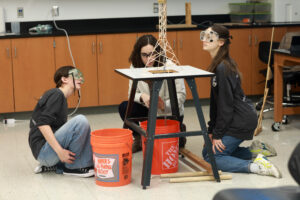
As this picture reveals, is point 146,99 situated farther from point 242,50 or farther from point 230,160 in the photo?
point 242,50

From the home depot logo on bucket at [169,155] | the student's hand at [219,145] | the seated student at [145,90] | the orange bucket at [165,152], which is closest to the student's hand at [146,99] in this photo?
the seated student at [145,90]

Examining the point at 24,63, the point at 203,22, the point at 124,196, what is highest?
the point at 203,22

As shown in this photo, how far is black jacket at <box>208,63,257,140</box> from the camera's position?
3387 mm

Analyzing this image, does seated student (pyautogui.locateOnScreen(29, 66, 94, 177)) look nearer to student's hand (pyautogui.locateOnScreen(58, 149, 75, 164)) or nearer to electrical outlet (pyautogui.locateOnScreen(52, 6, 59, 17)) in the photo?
student's hand (pyautogui.locateOnScreen(58, 149, 75, 164))

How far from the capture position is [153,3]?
6031 millimetres

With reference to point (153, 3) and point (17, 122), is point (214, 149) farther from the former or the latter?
point (153, 3)

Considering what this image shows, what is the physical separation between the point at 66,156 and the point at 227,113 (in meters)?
1.09

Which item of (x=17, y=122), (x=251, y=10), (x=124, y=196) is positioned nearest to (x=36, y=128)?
(x=124, y=196)

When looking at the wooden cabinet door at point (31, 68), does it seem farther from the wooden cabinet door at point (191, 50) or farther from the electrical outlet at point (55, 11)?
the wooden cabinet door at point (191, 50)

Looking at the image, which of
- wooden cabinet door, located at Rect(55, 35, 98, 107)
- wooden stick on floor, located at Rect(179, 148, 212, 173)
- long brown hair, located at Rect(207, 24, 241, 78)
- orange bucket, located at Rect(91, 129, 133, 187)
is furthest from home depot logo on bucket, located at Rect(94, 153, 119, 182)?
wooden cabinet door, located at Rect(55, 35, 98, 107)

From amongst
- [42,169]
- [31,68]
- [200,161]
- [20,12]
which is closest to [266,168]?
[200,161]

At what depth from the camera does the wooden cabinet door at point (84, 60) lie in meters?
5.30

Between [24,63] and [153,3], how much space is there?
5.62ft

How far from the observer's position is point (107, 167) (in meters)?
3.18
